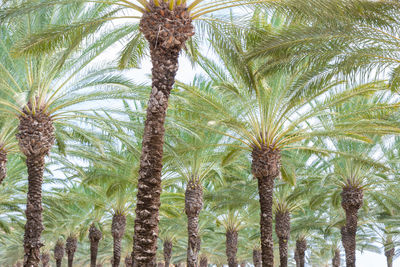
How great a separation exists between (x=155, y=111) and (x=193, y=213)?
1066 cm

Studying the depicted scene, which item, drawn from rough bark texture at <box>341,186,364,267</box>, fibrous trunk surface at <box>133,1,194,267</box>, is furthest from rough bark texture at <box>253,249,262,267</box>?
fibrous trunk surface at <box>133,1,194,267</box>

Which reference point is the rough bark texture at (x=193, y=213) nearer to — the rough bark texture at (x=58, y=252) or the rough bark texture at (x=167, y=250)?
the rough bark texture at (x=167, y=250)

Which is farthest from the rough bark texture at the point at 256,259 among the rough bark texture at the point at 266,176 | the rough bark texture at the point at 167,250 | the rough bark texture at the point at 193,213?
the rough bark texture at the point at 266,176

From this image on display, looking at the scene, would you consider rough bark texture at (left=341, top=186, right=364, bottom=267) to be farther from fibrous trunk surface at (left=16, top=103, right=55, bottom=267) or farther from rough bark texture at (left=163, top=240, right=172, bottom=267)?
rough bark texture at (left=163, top=240, right=172, bottom=267)

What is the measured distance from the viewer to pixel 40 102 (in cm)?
1341

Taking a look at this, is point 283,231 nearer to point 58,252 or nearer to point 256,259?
point 256,259

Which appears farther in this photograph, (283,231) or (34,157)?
(283,231)

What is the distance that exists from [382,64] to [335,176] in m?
9.06

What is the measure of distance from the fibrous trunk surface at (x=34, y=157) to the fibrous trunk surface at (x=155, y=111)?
5195mm

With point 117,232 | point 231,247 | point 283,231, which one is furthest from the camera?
point 231,247

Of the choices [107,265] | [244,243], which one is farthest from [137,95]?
[107,265]

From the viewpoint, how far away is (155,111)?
9.23m

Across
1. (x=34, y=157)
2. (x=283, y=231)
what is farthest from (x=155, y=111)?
(x=283, y=231)

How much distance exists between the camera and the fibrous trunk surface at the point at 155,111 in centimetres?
859
